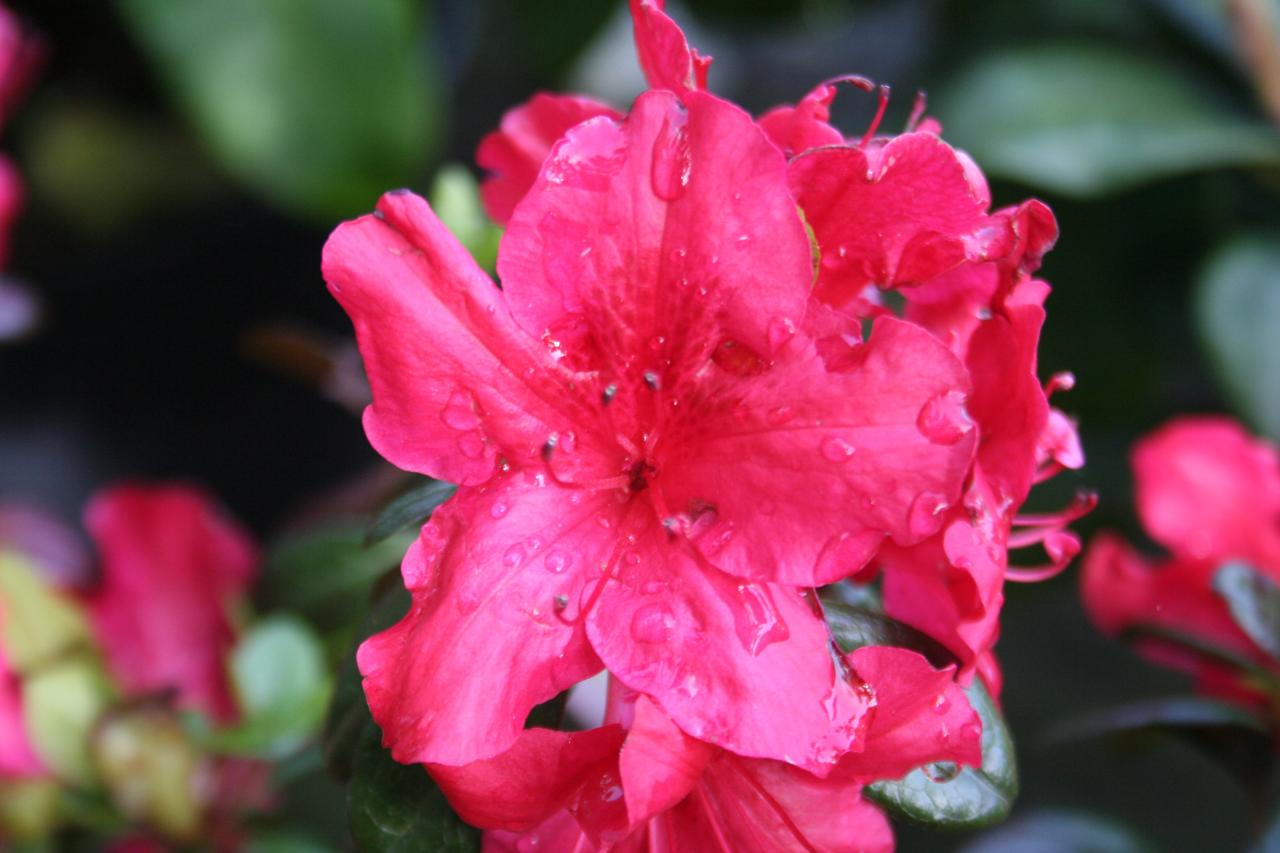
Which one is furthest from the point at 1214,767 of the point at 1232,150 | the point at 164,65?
the point at 164,65

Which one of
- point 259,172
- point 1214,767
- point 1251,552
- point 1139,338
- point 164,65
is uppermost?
point 164,65

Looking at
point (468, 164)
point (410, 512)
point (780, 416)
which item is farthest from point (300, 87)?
point (780, 416)

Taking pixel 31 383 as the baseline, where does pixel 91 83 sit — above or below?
above

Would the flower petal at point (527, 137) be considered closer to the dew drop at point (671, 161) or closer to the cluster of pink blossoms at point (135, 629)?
the dew drop at point (671, 161)

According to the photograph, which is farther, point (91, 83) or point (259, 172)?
point (91, 83)

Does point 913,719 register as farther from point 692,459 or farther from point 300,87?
point 300,87

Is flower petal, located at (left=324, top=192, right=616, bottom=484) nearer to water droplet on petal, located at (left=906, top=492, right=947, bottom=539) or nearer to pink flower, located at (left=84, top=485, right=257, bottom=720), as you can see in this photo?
water droplet on petal, located at (left=906, top=492, right=947, bottom=539)

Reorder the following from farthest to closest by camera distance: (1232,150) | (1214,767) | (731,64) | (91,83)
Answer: (731,64) < (91,83) < (1214,767) < (1232,150)

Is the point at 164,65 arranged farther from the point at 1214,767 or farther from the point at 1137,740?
the point at 1214,767

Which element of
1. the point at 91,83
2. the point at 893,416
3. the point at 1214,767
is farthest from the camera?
the point at 91,83
